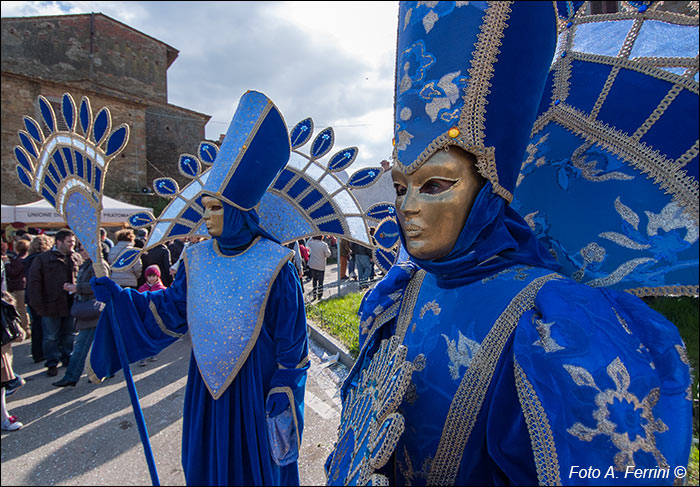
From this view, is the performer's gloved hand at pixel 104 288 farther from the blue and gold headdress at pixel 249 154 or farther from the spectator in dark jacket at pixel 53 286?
the spectator in dark jacket at pixel 53 286

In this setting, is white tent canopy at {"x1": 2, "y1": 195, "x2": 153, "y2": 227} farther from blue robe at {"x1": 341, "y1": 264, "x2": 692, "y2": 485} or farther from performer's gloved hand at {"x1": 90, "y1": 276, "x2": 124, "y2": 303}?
blue robe at {"x1": 341, "y1": 264, "x2": 692, "y2": 485}

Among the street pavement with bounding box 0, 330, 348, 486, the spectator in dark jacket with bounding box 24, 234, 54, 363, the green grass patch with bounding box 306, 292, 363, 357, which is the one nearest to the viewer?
the street pavement with bounding box 0, 330, 348, 486

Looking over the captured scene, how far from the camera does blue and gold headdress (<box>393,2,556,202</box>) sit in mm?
911

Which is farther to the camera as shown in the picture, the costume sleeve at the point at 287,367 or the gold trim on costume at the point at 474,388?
the costume sleeve at the point at 287,367

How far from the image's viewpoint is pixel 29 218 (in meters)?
Answer: 8.77

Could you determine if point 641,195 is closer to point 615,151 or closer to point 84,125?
point 615,151

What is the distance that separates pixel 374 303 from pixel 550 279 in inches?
23.2

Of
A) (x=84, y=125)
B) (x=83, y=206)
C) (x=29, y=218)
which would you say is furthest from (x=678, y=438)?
(x=29, y=218)

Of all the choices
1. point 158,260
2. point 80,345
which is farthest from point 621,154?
point 158,260

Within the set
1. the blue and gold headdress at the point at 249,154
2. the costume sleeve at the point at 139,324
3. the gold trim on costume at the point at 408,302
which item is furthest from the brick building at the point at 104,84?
the gold trim on costume at the point at 408,302

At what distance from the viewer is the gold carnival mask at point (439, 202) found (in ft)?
3.07

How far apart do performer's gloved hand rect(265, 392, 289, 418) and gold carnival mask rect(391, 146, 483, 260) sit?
1363mm

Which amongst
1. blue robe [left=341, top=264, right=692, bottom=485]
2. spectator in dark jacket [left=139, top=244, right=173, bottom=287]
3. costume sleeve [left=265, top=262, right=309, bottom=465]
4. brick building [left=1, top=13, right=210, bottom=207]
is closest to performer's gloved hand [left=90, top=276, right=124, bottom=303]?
costume sleeve [left=265, top=262, right=309, bottom=465]

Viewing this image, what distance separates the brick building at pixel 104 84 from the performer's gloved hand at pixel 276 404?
17090 mm
